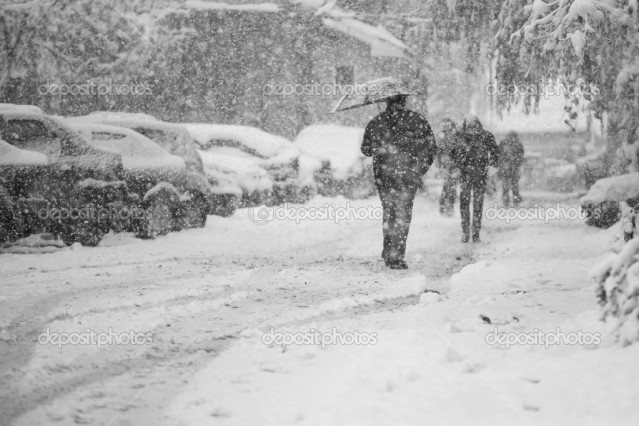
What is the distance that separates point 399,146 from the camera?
24.1ft

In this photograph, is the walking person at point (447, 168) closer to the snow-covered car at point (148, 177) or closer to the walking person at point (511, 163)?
the walking person at point (511, 163)

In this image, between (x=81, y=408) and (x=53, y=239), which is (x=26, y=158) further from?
(x=81, y=408)

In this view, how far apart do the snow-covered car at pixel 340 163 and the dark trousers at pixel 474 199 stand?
6.37m

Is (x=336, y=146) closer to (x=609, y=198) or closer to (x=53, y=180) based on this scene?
(x=609, y=198)

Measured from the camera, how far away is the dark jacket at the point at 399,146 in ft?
24.1

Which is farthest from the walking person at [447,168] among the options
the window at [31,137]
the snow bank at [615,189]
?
the window at [31,137]

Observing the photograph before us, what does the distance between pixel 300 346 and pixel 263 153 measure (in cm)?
1074

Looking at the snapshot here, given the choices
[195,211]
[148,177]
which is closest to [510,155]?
[195,211]

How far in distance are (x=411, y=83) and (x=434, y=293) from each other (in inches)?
888

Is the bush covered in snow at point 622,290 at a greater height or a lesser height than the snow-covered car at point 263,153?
lesser

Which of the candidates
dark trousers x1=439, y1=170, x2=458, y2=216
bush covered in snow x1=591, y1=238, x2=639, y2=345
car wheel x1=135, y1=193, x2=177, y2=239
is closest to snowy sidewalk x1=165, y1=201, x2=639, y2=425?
bush covered in snow x1=591, y1=238, x2=639, y2=345

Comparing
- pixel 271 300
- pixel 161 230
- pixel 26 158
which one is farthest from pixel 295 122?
pixel 271 300

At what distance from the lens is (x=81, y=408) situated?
3098 mm

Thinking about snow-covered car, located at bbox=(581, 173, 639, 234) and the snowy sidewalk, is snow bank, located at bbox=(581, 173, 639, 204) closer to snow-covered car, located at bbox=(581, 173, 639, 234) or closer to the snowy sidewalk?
snow-covered car, located at bbox=(581, 173, 639, 234)
